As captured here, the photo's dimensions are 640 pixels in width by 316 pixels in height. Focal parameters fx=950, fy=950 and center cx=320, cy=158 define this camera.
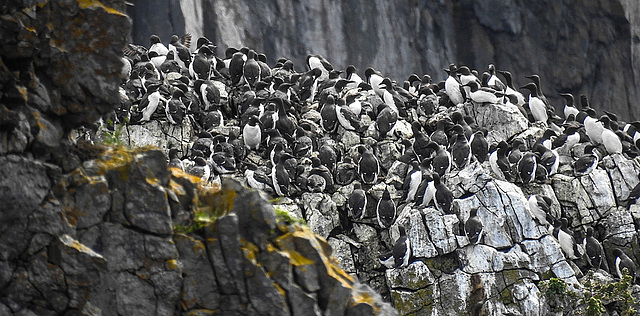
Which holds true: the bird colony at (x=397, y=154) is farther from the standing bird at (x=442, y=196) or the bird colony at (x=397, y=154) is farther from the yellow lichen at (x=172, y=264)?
the yellow lichen at (x=172, y=264)

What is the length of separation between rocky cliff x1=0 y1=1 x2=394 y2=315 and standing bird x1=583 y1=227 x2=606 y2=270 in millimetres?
13970

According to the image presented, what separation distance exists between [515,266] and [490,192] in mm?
1814

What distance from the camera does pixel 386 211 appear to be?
2011 centimetres

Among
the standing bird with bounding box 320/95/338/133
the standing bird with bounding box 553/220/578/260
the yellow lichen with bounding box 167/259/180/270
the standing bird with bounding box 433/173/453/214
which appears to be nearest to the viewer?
the yellow lichen with bounding box 167/259/180/270

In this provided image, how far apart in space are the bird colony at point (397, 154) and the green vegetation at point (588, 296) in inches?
24.1

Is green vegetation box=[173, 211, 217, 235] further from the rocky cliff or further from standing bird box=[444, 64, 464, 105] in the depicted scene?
standing bird box=[444, 64, 464, 105]

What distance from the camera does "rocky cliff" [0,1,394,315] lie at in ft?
24.3

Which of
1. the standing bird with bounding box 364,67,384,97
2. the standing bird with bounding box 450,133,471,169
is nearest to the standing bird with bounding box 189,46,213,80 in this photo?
the standing bird with bounding box 364,67,384,97

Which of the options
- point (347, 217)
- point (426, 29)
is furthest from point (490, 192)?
point (426, 29)

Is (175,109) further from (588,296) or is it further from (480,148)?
(588,296)

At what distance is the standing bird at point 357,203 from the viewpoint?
2016 centimetres

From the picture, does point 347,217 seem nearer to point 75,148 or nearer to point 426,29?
point 75,148

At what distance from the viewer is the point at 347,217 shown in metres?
20.6

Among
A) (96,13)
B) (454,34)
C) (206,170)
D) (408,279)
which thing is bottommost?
(454,34)
